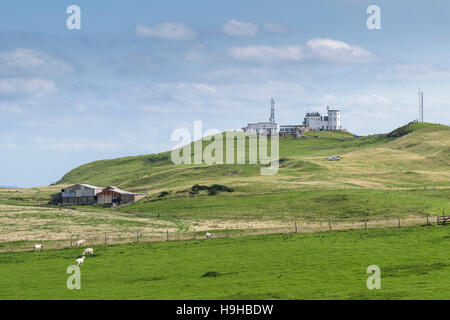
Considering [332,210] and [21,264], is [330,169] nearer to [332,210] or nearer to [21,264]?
[332,210]

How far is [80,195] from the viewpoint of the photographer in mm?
162750

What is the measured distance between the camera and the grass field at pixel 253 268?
4106 centimetres

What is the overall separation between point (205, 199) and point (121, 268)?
8406cm

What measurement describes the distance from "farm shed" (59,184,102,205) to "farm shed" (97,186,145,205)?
3405 millimetres

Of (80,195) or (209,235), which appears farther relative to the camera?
(80,195)

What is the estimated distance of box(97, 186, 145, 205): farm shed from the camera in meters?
155

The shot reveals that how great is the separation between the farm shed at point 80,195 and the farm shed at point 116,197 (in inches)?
134

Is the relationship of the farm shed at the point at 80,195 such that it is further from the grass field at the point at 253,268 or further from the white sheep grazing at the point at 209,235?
the grass field at the point at 253,268

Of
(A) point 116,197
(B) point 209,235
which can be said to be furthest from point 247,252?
(A) point 116,197

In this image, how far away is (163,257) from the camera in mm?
60344

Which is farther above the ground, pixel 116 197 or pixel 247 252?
pixel 247 252

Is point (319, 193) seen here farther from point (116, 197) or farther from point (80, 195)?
point (80, 195)

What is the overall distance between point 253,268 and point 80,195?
119260 mm
